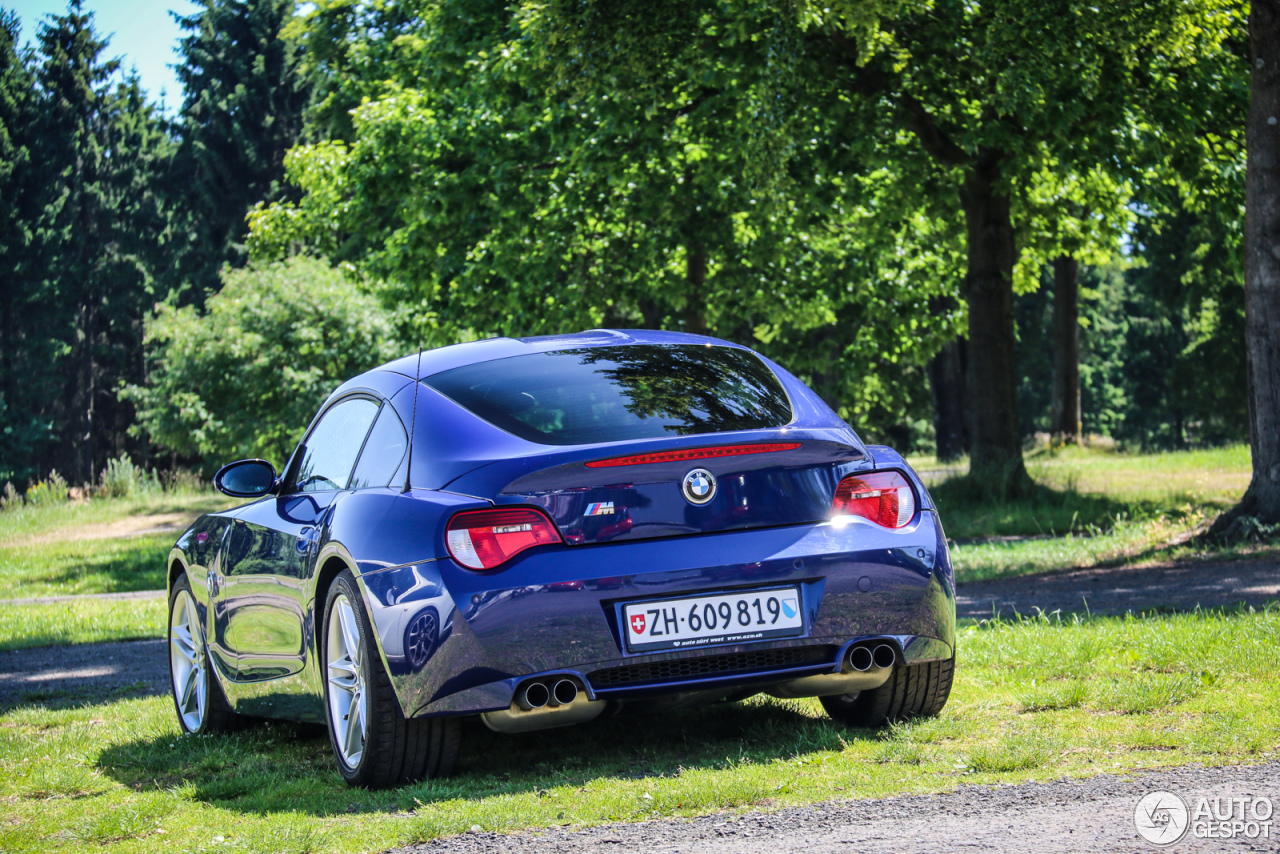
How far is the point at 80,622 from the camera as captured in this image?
11.9 m

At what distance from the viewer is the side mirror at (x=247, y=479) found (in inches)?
218

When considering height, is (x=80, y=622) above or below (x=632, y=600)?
below

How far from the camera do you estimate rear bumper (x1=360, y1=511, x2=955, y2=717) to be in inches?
159

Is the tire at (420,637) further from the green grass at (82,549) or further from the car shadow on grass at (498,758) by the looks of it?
the green grass at (82,549)

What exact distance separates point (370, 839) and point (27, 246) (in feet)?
184

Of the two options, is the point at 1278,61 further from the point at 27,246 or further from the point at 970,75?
the point at 27,246

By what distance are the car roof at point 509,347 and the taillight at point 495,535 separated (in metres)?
1.05

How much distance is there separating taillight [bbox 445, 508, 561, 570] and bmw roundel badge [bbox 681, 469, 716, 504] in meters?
0.45

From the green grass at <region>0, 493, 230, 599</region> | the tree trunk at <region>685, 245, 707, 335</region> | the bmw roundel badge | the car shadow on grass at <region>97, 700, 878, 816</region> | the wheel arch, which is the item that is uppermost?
the tree trunk at <region>685, 245, 707, 335</region>

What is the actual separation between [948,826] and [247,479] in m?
3.42

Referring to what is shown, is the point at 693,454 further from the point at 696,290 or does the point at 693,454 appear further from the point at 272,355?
the point at 272,355

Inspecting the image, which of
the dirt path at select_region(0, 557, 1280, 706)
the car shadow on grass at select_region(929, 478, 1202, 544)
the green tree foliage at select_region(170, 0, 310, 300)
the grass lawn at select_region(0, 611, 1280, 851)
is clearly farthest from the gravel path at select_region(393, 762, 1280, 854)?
the green tree foliage at select_region(170, 0, 310, 300)

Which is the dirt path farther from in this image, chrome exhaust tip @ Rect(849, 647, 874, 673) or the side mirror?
chrome exhaust tip @ Rect(849, 647, 874, 673)

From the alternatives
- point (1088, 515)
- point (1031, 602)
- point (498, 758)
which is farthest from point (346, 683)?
point (1088, 515)
